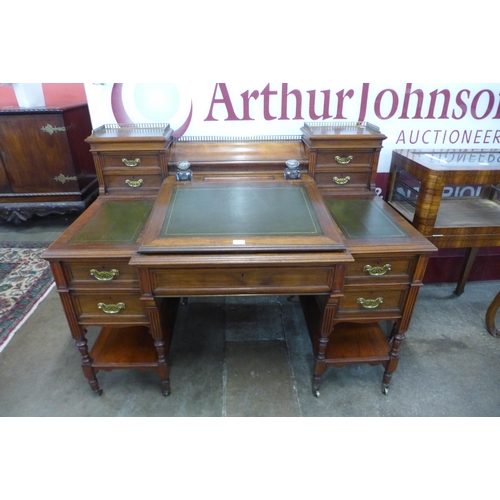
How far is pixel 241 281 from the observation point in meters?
1.44

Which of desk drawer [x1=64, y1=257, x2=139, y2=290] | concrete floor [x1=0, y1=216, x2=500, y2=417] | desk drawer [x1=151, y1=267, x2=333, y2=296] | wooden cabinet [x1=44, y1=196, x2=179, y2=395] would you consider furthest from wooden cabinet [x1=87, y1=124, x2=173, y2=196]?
concrete floor [x1=0, y1=216, x2=500, y2=417]

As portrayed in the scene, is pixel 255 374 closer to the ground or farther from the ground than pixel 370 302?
closer to the ground

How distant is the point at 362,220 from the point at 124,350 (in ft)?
4.51

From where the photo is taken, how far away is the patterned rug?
236cm

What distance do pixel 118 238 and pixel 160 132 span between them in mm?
759

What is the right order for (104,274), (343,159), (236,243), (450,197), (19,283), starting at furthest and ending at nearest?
(19,283)
(450,197)
(343,159)
(104,274)
(236,243)

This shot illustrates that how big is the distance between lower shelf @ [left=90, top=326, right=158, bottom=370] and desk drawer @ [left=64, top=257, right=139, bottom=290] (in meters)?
0.45

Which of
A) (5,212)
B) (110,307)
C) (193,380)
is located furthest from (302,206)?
(5,212)

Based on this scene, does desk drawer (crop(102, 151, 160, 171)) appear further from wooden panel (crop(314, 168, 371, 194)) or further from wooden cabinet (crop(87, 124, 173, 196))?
wooden panel (crop(314, 168, 371, 194))

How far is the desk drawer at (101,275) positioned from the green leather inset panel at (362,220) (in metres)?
0.97

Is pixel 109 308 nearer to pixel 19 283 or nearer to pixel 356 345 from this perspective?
pixel 356 345

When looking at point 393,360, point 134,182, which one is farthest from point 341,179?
point 134,182

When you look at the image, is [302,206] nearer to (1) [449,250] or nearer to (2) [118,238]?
(2) [118,238]

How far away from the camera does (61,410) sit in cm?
175
